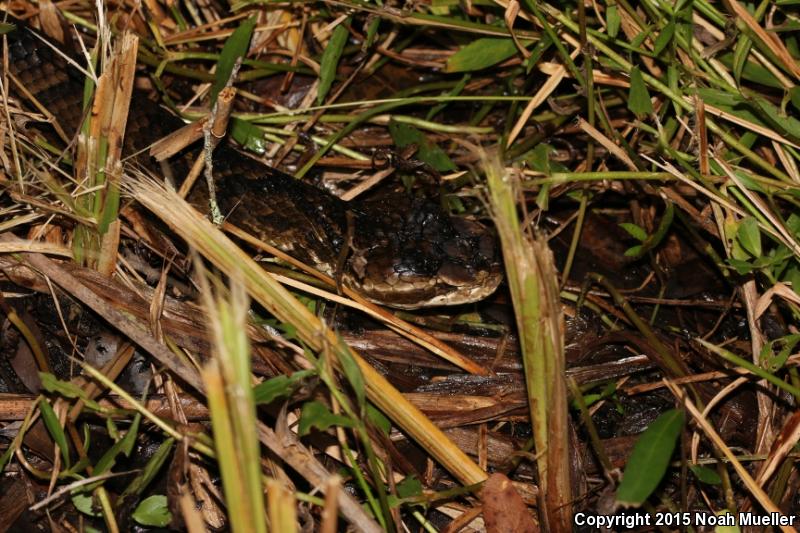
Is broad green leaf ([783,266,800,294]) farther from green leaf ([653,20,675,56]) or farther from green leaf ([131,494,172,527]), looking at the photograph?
green leaf ([131,494,172,527])

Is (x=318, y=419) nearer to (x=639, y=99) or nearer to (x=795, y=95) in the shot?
(x=639, y=99)

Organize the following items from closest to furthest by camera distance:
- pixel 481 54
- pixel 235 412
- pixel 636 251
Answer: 1. pixel 235 412
2. pixel 636 251
3. pixel 481 54

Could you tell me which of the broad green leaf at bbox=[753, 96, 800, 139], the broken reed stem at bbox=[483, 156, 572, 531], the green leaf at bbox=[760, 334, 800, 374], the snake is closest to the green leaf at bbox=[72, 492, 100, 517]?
the snake

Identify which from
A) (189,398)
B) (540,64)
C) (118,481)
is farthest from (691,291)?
(118,481)

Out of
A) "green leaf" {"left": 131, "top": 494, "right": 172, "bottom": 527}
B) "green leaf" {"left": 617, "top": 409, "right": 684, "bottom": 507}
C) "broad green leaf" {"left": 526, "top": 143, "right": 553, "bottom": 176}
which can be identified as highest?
"broad green leaf" {"left": 526, "top": 143, "right": 553, "bottom": 176}

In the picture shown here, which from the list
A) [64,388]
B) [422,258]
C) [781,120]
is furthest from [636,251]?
[64,388]

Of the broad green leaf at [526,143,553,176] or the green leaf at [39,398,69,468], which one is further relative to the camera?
the broad green leaf at [526,143,553,176]
